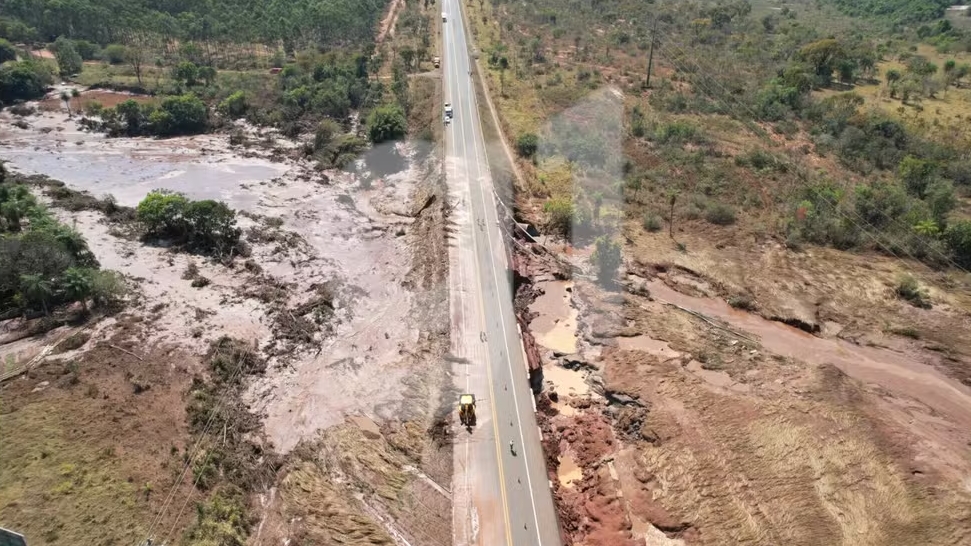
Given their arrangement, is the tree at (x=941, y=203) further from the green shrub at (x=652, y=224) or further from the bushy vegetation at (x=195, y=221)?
the bushy vegetation at (x=195, y=221)

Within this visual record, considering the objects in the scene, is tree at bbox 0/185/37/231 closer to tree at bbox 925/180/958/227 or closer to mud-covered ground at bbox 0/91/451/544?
mud-covered ground at bbox 0/91/451/544

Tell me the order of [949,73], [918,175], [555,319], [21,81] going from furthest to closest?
[949,73] → [21,81] → [918,175] → [555,319]

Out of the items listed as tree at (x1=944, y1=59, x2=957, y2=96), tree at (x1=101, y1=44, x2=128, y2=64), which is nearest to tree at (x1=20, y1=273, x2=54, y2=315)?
tree at (x1=101, y1=44, x2=128, y2=64)

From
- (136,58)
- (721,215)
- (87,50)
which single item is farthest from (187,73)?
(721,215)

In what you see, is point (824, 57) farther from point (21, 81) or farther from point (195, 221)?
point (21, 81)

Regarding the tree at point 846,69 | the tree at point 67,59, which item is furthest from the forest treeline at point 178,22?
the tree at point 846,69

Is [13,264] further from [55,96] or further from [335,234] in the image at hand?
[55,96]
